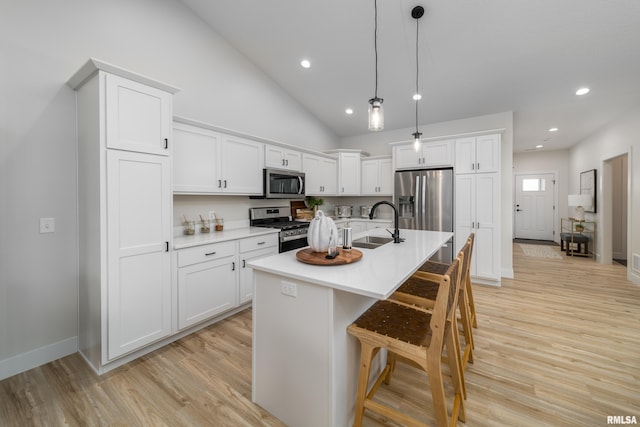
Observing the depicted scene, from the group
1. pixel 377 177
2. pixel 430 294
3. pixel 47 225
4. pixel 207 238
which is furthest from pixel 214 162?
pixel 377 177

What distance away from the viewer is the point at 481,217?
3.96 meters

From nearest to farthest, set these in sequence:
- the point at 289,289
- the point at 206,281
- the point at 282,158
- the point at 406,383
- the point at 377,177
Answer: the point at 289,289, the point at 406,383, the point at 206,281, the point at 282,158, the point at 377,177

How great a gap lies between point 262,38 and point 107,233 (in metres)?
2.98

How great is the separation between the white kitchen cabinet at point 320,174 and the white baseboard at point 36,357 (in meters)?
3.32

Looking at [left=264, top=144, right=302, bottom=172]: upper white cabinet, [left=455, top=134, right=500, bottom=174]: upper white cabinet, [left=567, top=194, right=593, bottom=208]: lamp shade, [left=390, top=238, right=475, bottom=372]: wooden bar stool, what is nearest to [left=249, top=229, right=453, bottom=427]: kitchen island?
[left=390, top=238, right=475, bottom=372]: wooden bar stool

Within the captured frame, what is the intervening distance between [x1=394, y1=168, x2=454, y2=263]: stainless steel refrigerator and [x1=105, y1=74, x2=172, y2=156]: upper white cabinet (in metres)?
3.48

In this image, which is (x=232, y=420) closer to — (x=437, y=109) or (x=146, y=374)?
(x=146, y=374)

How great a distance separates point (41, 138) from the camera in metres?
2.14

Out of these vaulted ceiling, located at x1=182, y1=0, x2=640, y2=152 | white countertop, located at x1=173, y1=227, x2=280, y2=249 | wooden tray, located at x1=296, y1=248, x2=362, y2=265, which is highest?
vaulted ceiling, located at x1=182, y1=0, x2=640, y2=152

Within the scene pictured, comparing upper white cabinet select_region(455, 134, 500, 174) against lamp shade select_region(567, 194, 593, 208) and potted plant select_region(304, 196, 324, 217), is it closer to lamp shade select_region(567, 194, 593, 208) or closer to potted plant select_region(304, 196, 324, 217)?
potted plant select_region(304, 196, 324, 217)

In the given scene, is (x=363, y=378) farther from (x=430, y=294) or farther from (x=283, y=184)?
(x=283, y=184)

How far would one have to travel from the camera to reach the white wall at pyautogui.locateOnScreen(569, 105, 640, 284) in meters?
3.92

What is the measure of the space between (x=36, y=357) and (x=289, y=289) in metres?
2.31

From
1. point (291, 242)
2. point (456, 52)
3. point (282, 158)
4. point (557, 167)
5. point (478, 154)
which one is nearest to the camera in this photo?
point (456, 52)
